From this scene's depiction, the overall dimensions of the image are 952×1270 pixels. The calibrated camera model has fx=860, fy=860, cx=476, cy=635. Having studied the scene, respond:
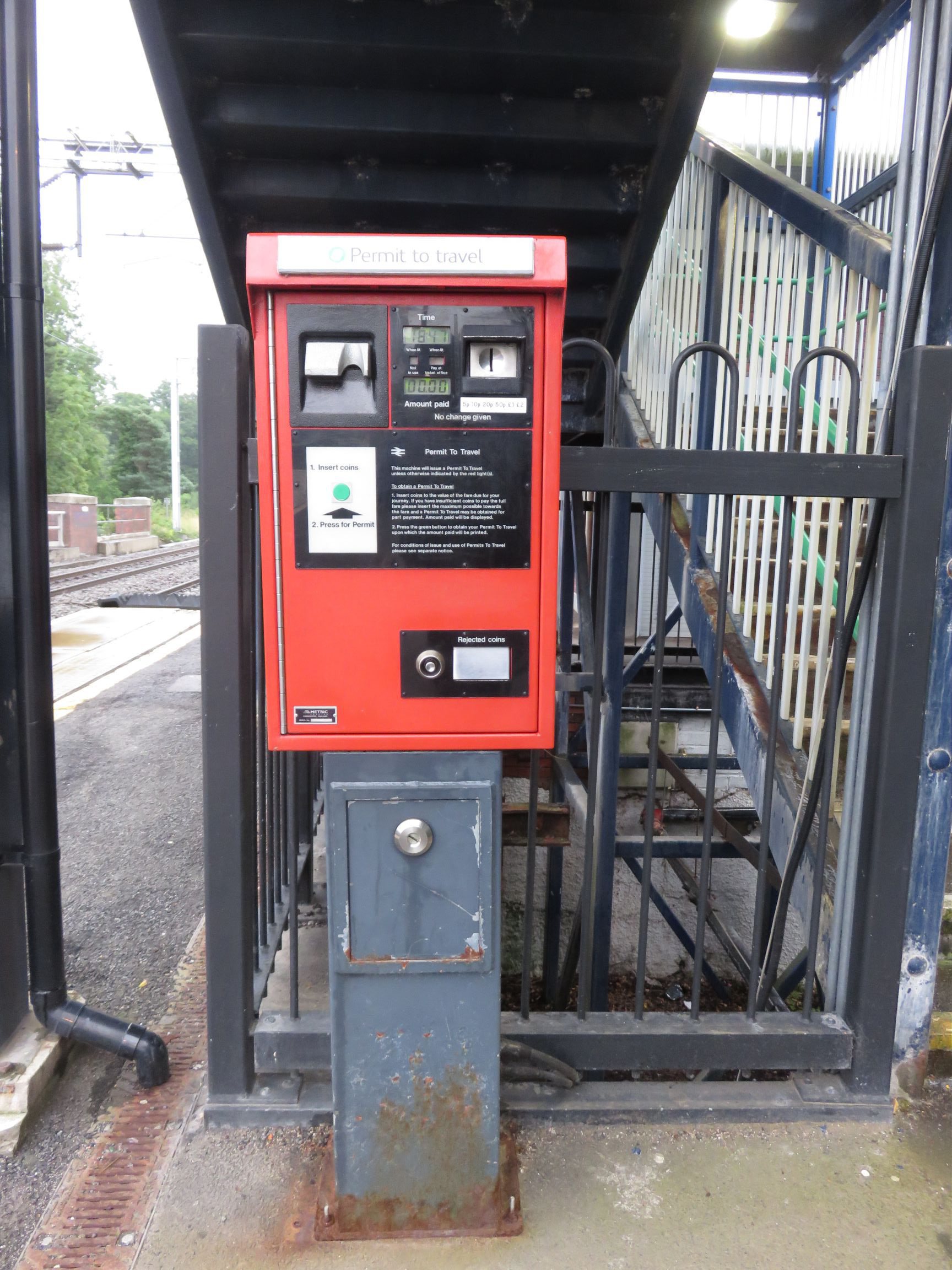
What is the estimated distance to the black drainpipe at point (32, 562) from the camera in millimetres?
2121

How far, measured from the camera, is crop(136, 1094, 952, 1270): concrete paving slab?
1.75m

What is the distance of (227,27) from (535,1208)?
3.53 meters

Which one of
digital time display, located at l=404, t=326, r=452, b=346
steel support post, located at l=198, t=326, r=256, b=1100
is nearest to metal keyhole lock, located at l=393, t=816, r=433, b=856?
steel support post, located at l=198, t=326, r=256, b=1100

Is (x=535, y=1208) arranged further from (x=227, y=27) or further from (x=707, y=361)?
(x=227, y=27)

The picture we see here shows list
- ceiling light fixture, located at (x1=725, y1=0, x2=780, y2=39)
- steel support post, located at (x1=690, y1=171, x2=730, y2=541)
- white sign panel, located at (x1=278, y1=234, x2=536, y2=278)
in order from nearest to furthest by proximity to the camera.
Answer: white sign panel, located at (x1=278, y1=234, x2=536, y2=278) → steel support post, located at (x1=690, y1=171, x2=730, y2=541) → ceiling light fixture, located at (x1=725, y1=0, x2=780, y2=39)

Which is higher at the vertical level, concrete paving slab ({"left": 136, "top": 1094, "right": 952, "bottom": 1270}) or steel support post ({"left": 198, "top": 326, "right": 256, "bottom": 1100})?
steel support post ({"left": 198, "top": 326, "right": 256, "bottom": 1100})

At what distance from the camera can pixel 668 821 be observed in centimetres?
638

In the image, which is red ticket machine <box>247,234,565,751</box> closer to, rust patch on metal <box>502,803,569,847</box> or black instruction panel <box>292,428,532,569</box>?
black instruction panel <box>292,428,532,569</box>

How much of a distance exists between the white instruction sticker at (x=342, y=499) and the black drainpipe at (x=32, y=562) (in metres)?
0.92

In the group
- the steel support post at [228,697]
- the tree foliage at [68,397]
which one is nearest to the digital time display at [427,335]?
the steel support post at [228,697]

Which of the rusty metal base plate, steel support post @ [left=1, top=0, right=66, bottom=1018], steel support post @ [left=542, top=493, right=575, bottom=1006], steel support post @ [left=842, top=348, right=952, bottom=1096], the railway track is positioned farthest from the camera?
the railway track

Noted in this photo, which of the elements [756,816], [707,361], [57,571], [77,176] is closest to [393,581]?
[707,361]

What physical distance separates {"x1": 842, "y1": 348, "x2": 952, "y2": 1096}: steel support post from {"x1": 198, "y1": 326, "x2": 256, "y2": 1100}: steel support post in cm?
150

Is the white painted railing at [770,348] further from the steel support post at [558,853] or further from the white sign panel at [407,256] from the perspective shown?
the white sign panel at [407,256]
